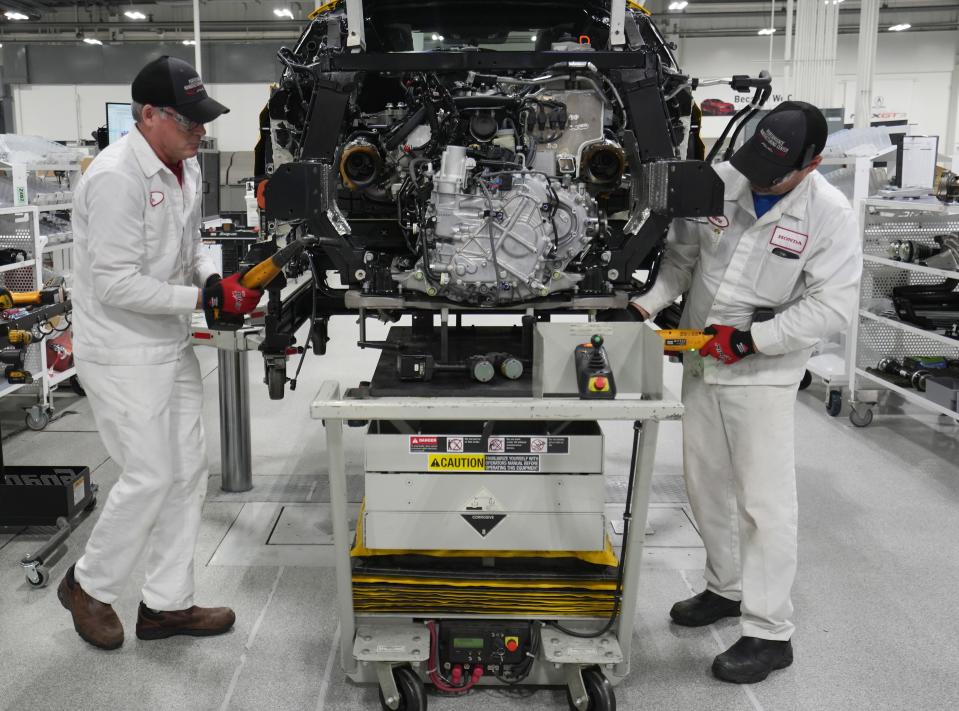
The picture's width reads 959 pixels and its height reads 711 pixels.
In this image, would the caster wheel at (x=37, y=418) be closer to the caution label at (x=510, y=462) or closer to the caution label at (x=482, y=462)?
the caution label at (x=482, y=462)

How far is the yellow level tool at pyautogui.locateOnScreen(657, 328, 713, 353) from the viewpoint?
2.33 m

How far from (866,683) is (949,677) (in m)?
0.26

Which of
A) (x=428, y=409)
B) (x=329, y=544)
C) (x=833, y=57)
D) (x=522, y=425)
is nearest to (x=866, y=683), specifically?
(x=522, y=425)

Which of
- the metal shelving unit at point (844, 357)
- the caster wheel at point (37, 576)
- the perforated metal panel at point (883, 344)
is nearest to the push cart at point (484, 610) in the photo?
the caster wheel at point (37, 576)

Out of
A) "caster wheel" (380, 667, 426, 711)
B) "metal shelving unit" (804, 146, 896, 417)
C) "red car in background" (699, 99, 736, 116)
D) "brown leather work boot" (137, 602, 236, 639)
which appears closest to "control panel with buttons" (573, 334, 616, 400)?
"caster wheel" (380, 667, 426, 711)

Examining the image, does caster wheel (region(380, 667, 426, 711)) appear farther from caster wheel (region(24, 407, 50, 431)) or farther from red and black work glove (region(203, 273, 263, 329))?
caster wheel (region(24, 407, 50, 431))

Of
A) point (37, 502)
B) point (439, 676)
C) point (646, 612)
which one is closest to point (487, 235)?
point (439, 676)

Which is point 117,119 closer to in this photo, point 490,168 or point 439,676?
point 490,168

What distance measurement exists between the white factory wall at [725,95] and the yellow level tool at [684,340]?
12.3 metres

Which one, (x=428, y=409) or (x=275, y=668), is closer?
(x=428, y=409)

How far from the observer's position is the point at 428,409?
1964 millimetres

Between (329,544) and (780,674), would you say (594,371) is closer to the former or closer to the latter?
(780,674)

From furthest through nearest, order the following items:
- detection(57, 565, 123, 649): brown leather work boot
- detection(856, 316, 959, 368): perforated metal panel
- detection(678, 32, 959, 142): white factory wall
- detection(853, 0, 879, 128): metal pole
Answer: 1. detection(678, 32, 959, 142): white factory wall
2. detection(853, 0, 879, 128): metal pole
3. detection(856, 316, 959, 368): perforated metal panel
4. detection(57, 565, 123, 649): brown leather work boot

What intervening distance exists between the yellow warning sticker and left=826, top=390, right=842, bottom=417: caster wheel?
3.63 metres
